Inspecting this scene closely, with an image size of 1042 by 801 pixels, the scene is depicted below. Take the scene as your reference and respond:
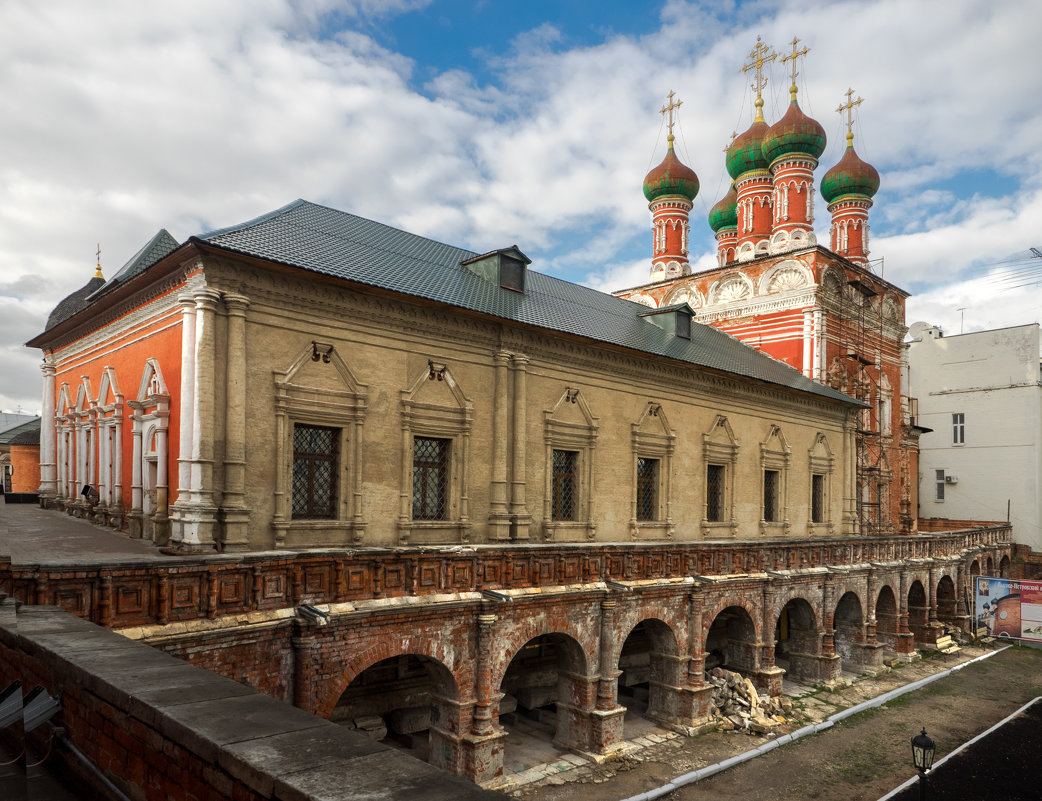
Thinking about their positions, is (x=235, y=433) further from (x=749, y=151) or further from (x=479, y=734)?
(x=749, y=151)

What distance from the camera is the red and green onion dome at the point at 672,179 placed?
111 ft

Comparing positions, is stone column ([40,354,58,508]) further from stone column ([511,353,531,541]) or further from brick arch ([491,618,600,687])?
brick arch ([491,618,600,687])

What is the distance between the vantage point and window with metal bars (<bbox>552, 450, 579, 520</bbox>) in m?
17.6

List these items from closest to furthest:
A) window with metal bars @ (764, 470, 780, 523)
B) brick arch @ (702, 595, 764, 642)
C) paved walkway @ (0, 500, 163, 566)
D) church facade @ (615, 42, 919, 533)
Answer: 1. paved walkway @ (0, 500, 163, 566)
2. brick arch @ (702, 595, 764, 642)
3. window with metal bars @ (764, 470, 780, 523)
4. church facade @ (615, 42, 919, 533)

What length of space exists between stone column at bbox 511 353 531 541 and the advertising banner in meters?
20.8

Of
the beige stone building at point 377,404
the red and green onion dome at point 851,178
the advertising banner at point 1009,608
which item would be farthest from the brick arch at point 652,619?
the red and green onion dome at point 851,178

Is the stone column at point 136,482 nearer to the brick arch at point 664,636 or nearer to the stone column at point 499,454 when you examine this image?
the stone column at point 499,454

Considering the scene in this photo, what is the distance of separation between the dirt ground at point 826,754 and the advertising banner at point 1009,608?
5.79m

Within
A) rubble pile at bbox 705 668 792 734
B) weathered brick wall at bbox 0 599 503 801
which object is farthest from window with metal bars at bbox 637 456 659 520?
weathered brick wall at bbox 0 599 503 801

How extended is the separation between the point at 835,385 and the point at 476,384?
59.4 ft

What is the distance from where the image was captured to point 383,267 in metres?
15.4

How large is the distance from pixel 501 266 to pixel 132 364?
8.61m

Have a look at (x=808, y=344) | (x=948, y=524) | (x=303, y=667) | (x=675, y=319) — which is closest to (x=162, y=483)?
(x=303, y=667)

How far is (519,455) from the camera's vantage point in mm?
16344
